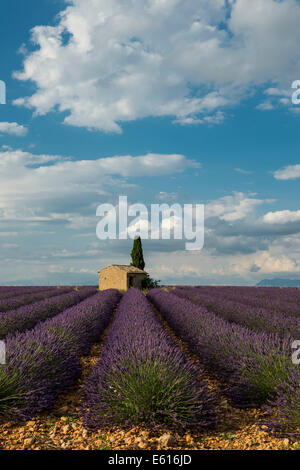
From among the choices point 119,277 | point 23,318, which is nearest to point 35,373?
point 23,318

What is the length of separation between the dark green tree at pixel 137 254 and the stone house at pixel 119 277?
3867mm

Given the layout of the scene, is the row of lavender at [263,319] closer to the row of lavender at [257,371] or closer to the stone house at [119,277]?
the row of lavender at [257,371]

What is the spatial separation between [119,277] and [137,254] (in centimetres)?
723

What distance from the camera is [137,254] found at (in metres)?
39.4

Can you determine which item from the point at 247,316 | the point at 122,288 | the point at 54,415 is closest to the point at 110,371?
the point at 54,415

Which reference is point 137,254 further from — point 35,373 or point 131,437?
point 131,437

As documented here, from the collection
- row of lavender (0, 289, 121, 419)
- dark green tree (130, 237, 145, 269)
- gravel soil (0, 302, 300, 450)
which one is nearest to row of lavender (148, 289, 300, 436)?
gravel soil (0, 302, 300, 450)

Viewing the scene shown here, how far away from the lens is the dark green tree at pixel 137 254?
39.0 meters

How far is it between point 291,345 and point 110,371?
2.51 meters

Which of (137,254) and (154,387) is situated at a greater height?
(137,254)

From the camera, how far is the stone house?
→ 32.2 metres

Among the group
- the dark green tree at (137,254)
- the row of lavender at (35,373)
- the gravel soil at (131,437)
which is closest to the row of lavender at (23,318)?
the row of lavender at (35,373)

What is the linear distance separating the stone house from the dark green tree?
387cm
